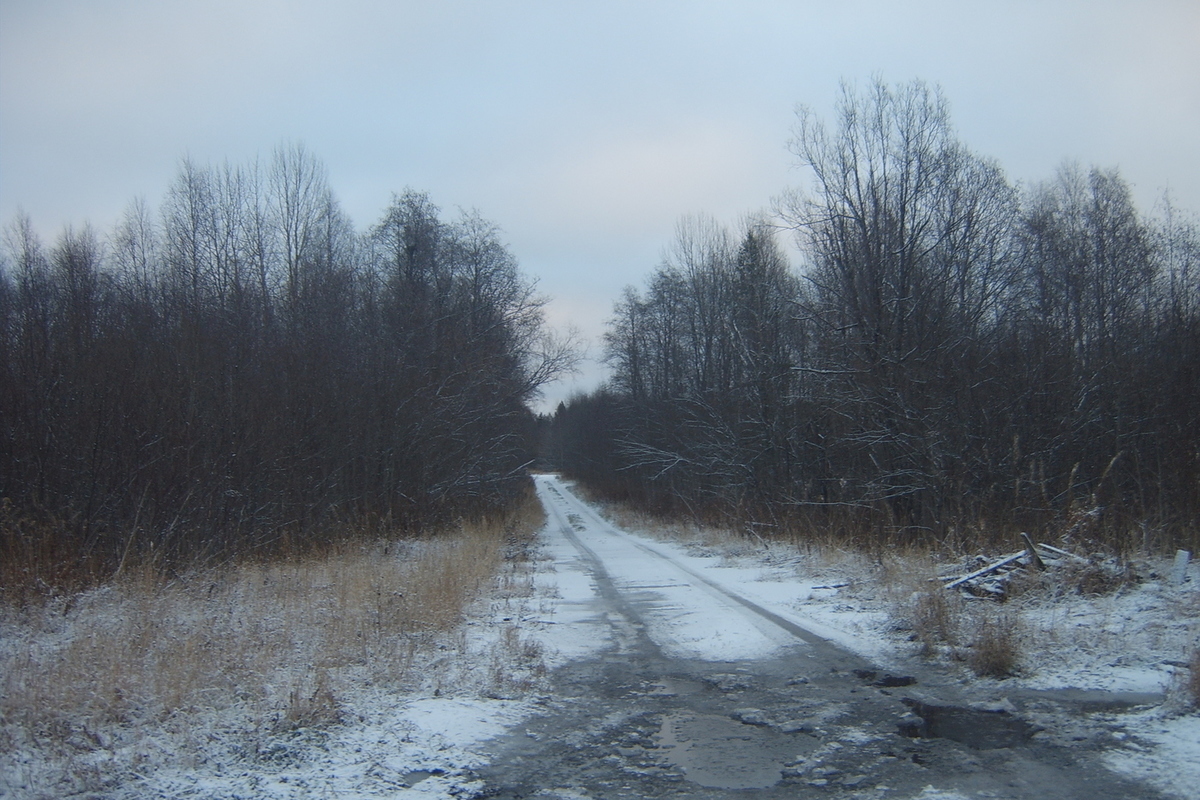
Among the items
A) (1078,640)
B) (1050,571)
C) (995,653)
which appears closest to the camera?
(995,653)

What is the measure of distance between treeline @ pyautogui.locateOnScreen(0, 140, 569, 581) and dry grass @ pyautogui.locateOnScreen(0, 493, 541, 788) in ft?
6.11

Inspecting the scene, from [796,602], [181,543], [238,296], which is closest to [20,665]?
[181,543]

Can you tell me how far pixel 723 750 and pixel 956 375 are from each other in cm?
1343

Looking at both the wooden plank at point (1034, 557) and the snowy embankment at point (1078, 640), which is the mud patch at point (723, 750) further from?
the wooden plank at point (1034, 557)

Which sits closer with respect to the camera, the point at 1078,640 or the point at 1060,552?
the point at 1078,640

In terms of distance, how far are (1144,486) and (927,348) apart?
5.38 m

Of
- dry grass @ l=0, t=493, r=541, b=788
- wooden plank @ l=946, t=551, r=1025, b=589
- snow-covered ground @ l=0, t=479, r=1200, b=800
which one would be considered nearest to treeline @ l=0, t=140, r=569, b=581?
dry grass @ l=0, t=493, r=541, b=788

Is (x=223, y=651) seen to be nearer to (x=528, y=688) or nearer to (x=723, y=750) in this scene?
(x=528, y=688)

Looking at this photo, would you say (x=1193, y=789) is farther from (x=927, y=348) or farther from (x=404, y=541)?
(x=404, y=541)

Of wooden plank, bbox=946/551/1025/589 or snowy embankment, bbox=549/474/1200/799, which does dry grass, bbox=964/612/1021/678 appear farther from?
wooden plank, bbox=946/551/1025/589

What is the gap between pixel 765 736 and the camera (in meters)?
5.34

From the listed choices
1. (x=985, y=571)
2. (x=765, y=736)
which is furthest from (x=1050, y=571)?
(x=765, y=736)

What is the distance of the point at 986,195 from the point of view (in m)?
18.8

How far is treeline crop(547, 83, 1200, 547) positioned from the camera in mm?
13641
